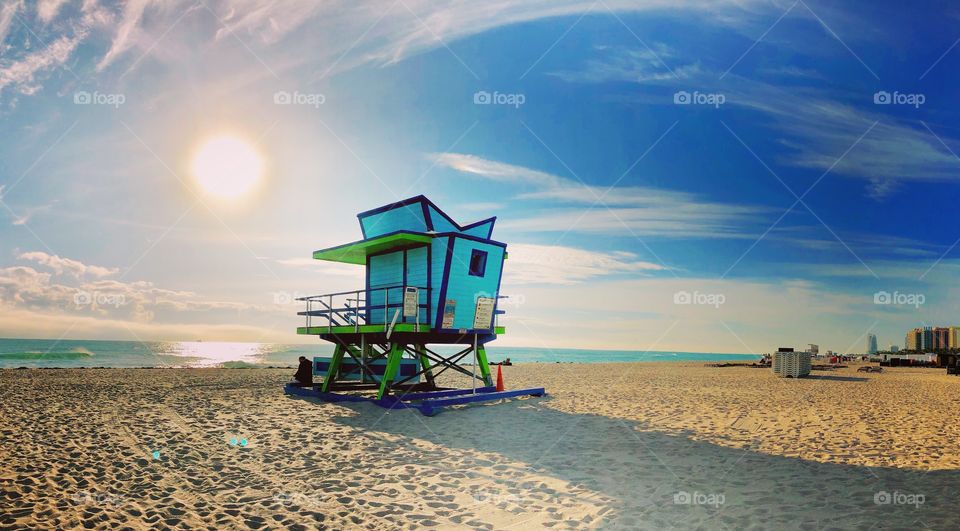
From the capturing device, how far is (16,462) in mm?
9539

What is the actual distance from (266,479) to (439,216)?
10.5m

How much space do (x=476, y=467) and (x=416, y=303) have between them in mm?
7179

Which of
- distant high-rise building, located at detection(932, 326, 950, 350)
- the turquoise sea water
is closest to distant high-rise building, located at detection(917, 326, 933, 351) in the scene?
distant high-rise building, located at detection(932, 326, 950, 350)

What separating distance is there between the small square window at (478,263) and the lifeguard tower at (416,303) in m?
0.03

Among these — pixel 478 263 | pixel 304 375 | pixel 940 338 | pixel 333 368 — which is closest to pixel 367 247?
pixel 478 263

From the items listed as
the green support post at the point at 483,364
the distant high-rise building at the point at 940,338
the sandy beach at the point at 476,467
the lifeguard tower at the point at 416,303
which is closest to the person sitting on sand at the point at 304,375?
the lifeguard tower at the point at 416,303

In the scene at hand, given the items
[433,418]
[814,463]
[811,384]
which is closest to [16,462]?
[433,418]

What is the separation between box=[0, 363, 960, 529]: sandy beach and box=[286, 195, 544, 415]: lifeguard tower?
1963mm

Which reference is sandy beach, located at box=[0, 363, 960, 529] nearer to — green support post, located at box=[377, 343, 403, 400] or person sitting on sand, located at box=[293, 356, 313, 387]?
green support post, located at box=[377, 343, 403, 400]

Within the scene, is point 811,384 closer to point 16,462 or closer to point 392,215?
point 392,215

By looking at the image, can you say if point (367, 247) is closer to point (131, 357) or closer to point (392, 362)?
point (392, 362)

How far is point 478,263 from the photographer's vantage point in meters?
17.6

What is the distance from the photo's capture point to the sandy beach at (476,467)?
23.4 ft

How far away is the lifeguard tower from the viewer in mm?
16594
